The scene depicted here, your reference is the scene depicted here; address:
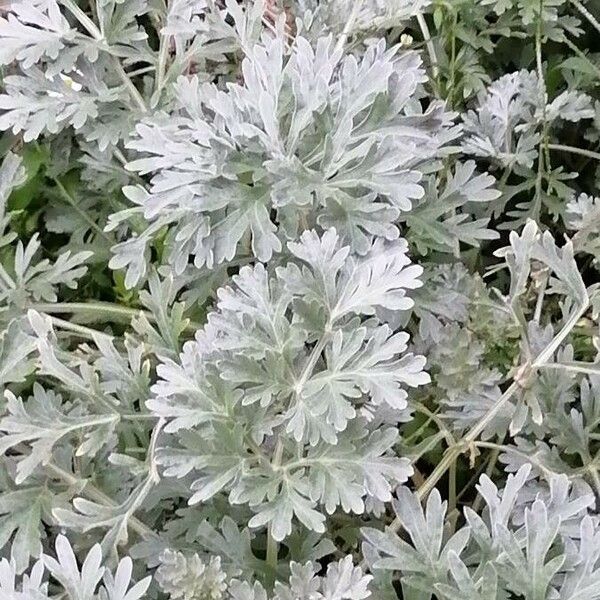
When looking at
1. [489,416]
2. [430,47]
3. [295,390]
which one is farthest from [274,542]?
[430,47]

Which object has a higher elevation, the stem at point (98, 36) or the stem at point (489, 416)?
the stem at point (98, 36)

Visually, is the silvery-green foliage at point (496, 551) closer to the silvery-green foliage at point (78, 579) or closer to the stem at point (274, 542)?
the stem at point (274, 542)

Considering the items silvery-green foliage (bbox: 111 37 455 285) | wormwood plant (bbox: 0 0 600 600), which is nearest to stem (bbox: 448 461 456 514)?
wormwood plant (bbox: 0 0 600 600)

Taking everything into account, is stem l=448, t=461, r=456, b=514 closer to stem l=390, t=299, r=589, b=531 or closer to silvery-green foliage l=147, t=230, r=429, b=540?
stem l=390, t=299, r=589, b=531

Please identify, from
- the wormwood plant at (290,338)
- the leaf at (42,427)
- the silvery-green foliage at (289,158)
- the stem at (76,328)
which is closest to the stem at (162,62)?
the wormwood plant at (290,338)

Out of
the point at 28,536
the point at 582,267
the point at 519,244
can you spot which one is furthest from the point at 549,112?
the point at 28,536

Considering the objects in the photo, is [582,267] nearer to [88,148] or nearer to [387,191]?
[387,191]

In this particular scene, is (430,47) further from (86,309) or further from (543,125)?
(86,309)
